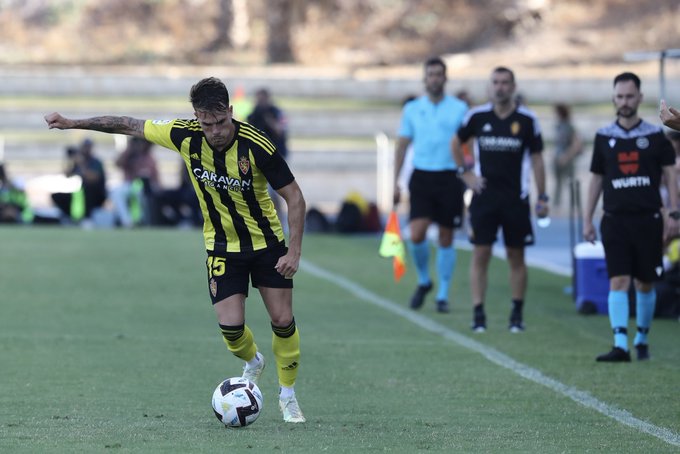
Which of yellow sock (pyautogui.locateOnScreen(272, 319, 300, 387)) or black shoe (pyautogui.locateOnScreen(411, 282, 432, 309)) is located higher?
yellow sock (pyautogui.locateOnScreen(272, 319, 300, 387))

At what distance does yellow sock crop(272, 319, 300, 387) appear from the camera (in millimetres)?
8320

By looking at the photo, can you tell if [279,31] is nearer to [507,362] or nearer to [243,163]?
[507,362]

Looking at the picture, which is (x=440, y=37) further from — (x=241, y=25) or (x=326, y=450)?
(x=326, y=450)

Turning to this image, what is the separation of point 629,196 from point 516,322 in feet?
7.86

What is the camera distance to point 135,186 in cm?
2516

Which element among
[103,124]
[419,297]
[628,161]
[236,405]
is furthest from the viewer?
[419,297]

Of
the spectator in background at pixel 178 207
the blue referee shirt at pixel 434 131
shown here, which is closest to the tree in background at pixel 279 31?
the spectator in background at pixel 178 207

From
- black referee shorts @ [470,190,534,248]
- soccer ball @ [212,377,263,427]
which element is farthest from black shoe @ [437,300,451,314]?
soccer ball @ [212,377,263,427]

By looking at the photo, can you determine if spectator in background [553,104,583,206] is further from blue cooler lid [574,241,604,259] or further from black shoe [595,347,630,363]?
black shoe [595,347,630,363]

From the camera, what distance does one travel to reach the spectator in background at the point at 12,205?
2500 cm

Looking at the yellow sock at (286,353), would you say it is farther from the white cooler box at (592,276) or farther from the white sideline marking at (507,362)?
the white cooler box at (592,276)

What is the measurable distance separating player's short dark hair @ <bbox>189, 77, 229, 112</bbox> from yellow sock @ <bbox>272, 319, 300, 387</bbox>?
137 centimetres

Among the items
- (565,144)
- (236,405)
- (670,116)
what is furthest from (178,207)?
(670,116)

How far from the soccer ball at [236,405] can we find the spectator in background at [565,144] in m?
18.0
